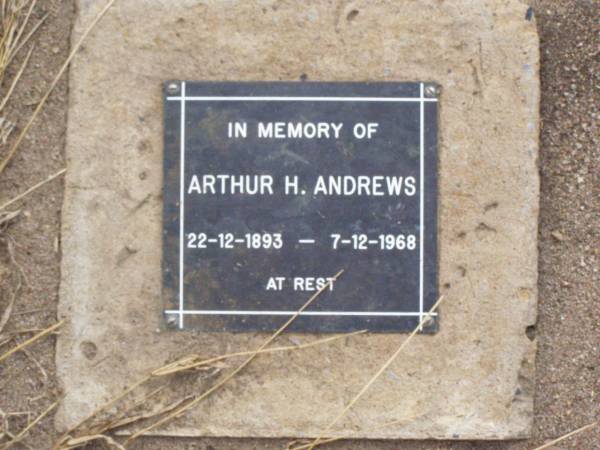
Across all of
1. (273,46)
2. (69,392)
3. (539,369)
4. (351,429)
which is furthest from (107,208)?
(539,369)

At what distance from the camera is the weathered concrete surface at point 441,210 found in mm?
2107

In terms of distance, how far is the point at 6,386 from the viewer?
2135 millimetres

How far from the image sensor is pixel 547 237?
2176mm

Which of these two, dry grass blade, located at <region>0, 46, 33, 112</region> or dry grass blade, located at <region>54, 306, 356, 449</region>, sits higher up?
dry grass blade, located at <region>0, 46, 33, 112</region>

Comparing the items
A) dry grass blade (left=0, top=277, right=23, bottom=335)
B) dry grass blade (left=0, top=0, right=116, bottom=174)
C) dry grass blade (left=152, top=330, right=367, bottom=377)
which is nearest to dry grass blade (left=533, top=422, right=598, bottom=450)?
dry grass blade (left=152, top=330, right=367, bottom=377)

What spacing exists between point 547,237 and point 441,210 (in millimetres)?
329

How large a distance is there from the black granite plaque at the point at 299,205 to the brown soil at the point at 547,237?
13.3 inches

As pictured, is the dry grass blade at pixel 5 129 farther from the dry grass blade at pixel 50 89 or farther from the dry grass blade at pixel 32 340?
the dry grass blade at pixel 32 340

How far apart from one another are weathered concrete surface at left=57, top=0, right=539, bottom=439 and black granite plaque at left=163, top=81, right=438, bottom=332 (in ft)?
0.16

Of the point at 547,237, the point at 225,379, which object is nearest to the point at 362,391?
the point at 225,379

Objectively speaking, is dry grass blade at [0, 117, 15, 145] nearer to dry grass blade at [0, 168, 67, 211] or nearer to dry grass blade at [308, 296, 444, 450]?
dry grass blade at [0, 168, 67, 211]

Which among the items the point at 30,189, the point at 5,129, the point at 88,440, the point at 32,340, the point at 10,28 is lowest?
the point at 88,440

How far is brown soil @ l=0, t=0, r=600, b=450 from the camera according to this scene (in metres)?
2.14

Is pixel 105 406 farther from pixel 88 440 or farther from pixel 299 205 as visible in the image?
pixel 299 205
